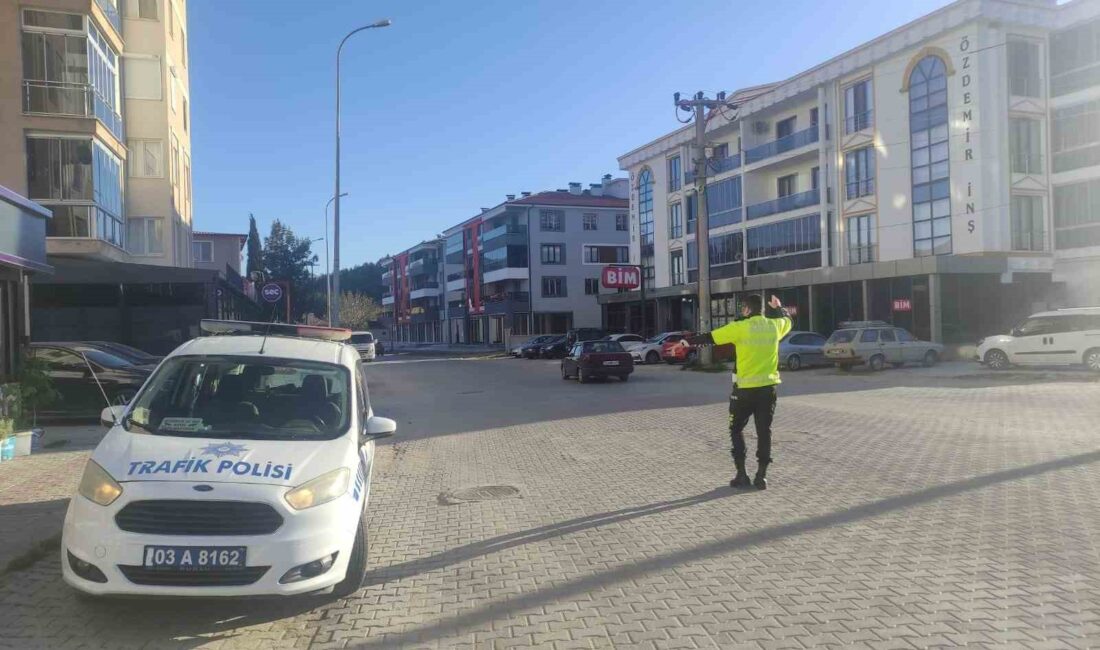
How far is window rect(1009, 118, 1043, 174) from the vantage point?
3109 cm

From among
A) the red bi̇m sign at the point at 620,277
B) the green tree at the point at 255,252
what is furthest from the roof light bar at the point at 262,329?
the green tree at the point at 255,252

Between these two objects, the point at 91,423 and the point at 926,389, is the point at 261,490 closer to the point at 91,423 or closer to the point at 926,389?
the point at 91,423

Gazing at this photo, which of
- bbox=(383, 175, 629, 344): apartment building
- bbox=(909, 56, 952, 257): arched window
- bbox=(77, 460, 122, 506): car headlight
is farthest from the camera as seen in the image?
bbox=(383, 175, 629, 344): apartment building

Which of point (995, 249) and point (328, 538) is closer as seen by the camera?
point (328, 538)

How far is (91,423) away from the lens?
1410 centimetres

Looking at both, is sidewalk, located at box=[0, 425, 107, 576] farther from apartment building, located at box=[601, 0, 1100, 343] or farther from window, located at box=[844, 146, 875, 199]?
window, located at box=[844, 146, 875, 199]

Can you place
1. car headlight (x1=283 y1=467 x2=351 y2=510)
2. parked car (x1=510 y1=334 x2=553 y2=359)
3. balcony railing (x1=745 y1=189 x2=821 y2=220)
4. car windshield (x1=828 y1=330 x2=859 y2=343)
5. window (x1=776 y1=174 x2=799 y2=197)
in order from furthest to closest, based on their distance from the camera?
1. parked car (x1=510 y1=334 x2=553 y2=359)
2. window (x1=776 y1=174 x2=799 y2=197)
3. balcony railing (x1=745 y1=189 x2=821 y2=220)
4. car windshield (x1=828 y1=330 x2=859 y2=343)
5. car headlight (x1=283 y1=467 x2=351 y2=510)

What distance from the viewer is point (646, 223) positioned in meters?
55.1

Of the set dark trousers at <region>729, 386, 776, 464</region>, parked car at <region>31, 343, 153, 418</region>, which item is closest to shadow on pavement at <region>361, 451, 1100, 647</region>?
dark trousers at <region>729, 386, 776, 464</region>

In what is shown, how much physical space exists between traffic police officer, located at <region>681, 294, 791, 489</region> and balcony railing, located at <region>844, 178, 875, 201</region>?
31.4 m

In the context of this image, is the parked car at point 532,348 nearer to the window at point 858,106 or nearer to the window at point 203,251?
the window at point 858,106

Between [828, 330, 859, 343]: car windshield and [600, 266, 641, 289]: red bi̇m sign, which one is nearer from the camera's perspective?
[828, 330, 859, 343]: car windshield

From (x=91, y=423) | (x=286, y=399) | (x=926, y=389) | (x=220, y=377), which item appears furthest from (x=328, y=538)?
(x=926, y=389)

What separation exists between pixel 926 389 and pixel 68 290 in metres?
25.4
